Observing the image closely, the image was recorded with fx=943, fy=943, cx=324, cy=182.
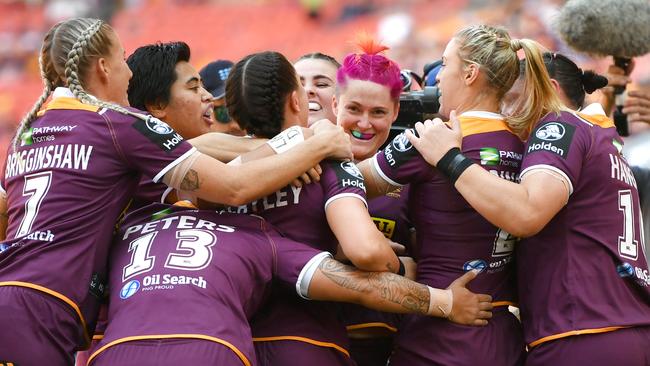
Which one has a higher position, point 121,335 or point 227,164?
point 227,164

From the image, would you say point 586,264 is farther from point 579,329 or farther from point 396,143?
point 396,143

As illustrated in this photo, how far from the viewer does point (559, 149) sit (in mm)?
3797

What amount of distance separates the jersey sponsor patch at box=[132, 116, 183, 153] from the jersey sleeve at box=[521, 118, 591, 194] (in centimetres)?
143

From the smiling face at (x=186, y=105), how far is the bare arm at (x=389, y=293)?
138 cm

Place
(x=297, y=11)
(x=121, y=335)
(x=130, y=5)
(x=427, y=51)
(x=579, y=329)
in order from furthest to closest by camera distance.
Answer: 1. (x=130, y=5)
2. (x=297, y=11)
3. (x=427, y=51)
4. (x=579, y=329)
5. (x=121, y=335)

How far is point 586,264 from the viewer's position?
3.83 m

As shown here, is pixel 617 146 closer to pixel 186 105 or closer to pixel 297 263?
pixel 297 263

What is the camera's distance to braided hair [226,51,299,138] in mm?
4031

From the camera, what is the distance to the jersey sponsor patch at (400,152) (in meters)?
4.01

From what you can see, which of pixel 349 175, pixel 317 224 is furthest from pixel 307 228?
pixel 349 175

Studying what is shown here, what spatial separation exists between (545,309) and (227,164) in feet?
4.75

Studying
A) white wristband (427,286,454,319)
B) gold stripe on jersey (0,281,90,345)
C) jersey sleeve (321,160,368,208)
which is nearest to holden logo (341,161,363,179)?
jersey sleeve (321,160,368,208)

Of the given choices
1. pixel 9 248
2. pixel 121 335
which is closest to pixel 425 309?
pixel 121 335

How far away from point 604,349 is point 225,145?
181cm
